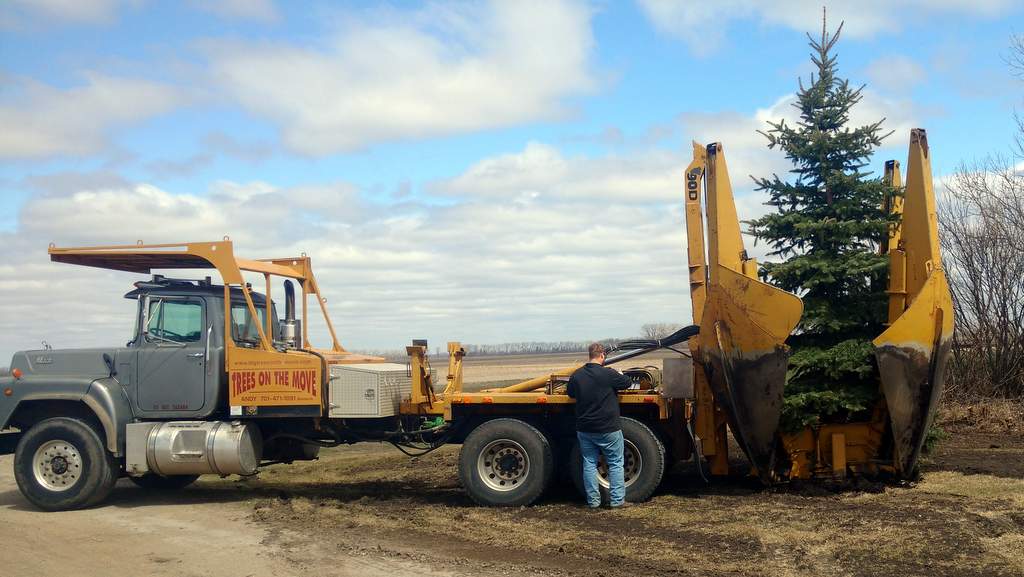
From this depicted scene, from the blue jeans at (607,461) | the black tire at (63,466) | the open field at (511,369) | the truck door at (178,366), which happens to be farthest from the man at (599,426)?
the black tire at (63,466)

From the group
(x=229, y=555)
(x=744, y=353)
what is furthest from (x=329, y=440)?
(x=744, y=353)

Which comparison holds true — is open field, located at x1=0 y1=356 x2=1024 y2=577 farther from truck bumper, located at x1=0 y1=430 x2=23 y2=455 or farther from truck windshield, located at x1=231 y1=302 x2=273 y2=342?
truck windshield, located at x1=231 y1=302 x2=273 y2=342

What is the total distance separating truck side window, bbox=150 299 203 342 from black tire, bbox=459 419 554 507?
357cm

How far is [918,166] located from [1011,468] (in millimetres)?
4056

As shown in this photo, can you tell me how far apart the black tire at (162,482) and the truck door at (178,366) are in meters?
1.56

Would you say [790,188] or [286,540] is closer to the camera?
[286,540]

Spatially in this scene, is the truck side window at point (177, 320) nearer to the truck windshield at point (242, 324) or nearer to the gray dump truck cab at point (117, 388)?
the gray dump truck cab at point (117, 388)

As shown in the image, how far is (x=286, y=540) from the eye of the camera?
866cm

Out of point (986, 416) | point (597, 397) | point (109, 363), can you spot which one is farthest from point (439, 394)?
point (986, 416)

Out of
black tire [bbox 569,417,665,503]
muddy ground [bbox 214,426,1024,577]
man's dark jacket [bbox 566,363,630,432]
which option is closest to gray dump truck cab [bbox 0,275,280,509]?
muddy ground [bbox 214,426,1024,577]

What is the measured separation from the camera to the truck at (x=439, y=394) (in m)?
9.47

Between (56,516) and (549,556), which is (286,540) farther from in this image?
(56,516)

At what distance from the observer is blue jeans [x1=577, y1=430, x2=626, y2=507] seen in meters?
9.61

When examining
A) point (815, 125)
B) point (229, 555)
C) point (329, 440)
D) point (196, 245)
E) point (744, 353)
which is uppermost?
point (815, 125)
